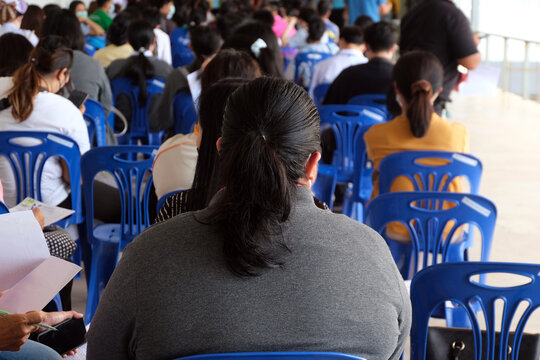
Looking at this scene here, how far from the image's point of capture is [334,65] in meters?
5.36

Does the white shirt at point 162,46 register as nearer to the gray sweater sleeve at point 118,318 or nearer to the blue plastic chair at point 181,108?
the blue plastic chair at point 181,108

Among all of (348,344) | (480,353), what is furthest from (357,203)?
(348,344)

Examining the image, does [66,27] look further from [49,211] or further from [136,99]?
[49,211]

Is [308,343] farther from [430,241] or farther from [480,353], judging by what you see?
[430,241]

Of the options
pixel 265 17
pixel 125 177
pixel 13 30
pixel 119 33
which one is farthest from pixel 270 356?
pixel 265 17

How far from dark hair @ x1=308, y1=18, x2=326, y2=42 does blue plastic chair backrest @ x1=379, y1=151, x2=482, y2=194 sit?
4608 mm

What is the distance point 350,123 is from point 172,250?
9.18 ft

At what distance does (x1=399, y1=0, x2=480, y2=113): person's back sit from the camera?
170 inches

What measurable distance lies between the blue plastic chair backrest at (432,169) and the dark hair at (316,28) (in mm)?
4608

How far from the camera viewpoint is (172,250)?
113cm

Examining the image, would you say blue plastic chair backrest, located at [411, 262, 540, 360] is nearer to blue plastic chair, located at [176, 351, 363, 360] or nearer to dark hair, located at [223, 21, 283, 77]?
blue plastic chair, located at [176, 351, 363, 360]

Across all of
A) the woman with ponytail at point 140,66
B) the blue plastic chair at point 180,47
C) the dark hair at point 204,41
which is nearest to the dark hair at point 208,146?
the dark hair at point 204,41

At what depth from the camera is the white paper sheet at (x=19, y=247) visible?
150cm

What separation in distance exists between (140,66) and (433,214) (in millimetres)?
3153
